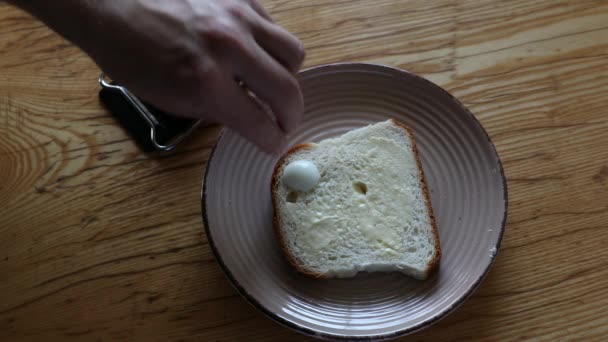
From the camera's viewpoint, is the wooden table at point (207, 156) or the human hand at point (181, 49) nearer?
the human hand at point (181, 49)

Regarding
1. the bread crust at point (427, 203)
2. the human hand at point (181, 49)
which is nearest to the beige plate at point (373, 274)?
the bread crust at point (427, 203)

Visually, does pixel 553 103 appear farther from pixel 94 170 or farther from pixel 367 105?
pixel 94 170

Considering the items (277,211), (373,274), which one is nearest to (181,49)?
(277,211)

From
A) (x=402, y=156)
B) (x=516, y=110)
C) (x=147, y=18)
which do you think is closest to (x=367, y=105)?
(x=402, y=156)

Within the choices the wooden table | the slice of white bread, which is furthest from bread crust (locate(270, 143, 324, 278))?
the wooden table

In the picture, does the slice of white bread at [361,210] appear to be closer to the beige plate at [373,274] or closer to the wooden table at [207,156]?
the beige plate at [373,274]

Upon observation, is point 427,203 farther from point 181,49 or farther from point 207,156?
point 181,49
